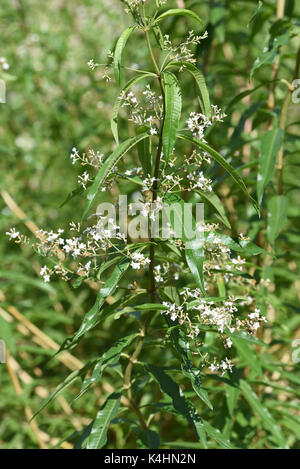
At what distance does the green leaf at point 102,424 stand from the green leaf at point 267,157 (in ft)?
2.43

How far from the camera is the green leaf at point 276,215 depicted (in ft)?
5.47

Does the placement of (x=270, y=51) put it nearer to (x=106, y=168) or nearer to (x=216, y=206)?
(x=216, y=206)

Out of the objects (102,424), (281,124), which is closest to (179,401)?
(102,424)

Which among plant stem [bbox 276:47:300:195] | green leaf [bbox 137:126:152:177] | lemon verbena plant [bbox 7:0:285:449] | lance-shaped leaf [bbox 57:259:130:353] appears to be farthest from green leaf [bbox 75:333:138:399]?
plant stem [bbox 276:47:300:195]

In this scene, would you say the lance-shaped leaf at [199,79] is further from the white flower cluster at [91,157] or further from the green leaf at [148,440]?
the green leaf at [148,440]

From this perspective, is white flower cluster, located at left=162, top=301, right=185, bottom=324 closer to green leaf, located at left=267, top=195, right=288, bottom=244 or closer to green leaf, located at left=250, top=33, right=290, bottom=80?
green leaf, located at left=267, top=195, right=288, bottom=244

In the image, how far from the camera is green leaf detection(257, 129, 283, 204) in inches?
61.9

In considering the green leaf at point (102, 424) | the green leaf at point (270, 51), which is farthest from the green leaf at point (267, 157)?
the green leaf at point (102, 424)

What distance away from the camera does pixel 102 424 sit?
132cm

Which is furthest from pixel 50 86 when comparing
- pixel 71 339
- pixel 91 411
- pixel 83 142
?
pixel 71 339

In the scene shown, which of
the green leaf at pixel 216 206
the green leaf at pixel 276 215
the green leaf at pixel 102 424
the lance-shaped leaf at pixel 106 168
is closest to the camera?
the lance-shaped leaf at pixel 106 168

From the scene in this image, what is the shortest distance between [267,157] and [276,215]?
21 centimetres
